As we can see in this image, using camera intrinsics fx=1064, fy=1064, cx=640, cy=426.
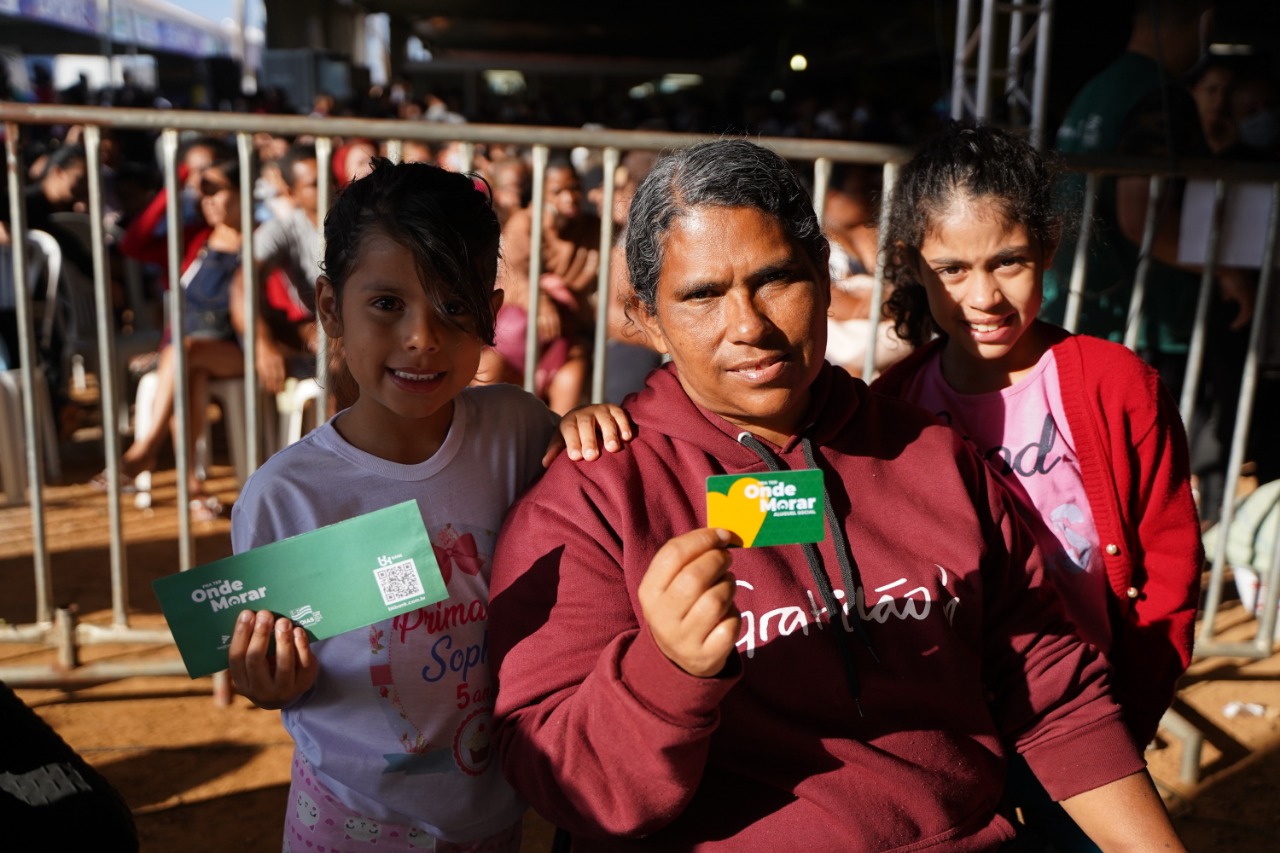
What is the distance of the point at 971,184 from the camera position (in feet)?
6.56

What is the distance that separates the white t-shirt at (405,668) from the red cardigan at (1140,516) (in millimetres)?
1081

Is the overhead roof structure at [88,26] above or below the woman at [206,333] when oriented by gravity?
above

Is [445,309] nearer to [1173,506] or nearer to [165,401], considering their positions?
[1173,506]

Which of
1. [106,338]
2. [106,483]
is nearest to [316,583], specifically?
[106,338]

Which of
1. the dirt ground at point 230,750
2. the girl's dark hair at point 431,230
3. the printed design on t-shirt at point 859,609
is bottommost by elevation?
the dirt ground at point 230,750

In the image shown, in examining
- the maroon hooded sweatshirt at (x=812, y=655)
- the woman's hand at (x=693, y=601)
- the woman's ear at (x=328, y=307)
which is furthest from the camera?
the woman's ear at (x=328, y=307)

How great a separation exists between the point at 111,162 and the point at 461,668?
917 centimetres

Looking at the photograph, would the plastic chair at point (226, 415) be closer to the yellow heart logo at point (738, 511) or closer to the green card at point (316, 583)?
the green card at point (316, 583)

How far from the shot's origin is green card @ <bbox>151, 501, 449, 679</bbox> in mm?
1449

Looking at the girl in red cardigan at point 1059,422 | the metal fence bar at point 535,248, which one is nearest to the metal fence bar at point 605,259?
the metal fence bar at point 535,248

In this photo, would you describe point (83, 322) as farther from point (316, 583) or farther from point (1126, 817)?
point (1126, 817)

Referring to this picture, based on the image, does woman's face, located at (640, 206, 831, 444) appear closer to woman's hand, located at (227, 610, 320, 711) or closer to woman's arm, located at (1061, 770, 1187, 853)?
woman's hand, located at (227, 610, 320, 711)

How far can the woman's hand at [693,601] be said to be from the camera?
1207 millimetres

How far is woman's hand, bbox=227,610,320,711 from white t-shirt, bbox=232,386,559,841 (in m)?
0.17
